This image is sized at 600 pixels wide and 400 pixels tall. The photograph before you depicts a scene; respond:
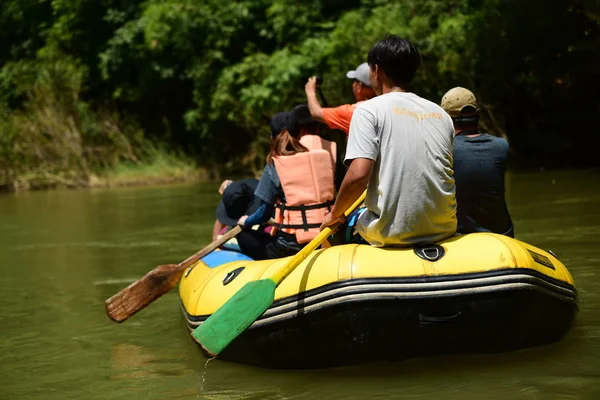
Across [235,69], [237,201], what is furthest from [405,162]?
[235,69]

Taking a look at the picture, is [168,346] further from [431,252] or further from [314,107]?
[431,252]

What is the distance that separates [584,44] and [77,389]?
1047 cm

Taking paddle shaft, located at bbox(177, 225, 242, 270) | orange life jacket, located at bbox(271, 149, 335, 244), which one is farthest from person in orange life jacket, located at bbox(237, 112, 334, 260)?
paddle shaft, located at bbox(177, 225, 242, 270)

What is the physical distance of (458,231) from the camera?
171 inches

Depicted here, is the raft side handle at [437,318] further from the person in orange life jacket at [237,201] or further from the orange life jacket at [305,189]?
the person in orange life jacket at [237,201]

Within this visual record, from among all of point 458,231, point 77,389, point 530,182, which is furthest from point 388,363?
point 530,182

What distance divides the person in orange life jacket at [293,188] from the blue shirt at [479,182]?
2.70 feet

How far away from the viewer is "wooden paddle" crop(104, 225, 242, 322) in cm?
512

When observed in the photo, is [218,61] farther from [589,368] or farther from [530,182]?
[589,368]

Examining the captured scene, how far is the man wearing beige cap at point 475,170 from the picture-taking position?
421cm

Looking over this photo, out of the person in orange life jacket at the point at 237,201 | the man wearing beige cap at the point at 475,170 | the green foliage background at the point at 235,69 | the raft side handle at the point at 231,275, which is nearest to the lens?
the man wearing beige cap at the point at 475,170

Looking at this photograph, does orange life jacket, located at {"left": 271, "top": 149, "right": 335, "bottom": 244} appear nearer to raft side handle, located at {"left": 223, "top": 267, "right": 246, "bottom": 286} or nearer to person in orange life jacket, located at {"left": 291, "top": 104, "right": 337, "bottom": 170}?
person in orange life jacket, located at {"left": 291, "top": 104, "right": 337, "bottom": 170}

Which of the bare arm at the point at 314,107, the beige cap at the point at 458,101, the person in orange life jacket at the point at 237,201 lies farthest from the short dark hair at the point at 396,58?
the person in orange life jacket at the point at 237,201

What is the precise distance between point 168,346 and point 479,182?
1.83 metres
